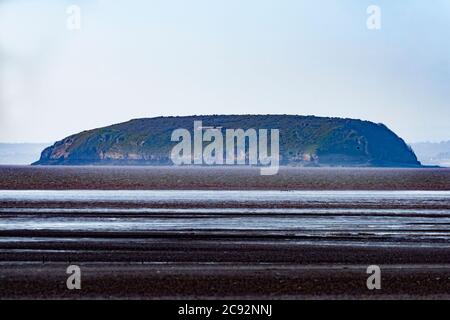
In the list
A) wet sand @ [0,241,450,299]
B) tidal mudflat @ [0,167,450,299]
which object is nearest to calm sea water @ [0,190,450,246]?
tidal mudflat @ [0,167,450,299]

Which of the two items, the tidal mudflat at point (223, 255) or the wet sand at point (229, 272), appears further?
the tidal mudflat at point (223, 255)

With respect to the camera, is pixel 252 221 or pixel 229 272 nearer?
pixel 229 272

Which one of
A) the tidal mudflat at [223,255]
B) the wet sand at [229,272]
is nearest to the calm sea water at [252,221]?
the tidal mudflat at [223,255]

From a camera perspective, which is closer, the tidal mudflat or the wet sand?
the wet sand

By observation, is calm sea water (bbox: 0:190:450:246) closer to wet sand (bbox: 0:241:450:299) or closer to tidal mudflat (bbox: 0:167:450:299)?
tidal mudflat (bbox: 0:167:450:299)

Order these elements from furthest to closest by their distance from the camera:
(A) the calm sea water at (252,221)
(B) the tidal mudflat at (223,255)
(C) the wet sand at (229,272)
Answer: (A) the calm sea water at (252,221) < (B) the tidal mudflat at (223,255) < (C) the wet sand at (229,272)

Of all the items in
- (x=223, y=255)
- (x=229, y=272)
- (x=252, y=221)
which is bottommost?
(x=252, y=221)

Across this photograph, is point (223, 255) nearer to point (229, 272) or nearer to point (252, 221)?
point (229, 272)

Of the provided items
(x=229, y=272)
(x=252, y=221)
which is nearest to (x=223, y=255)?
(x=229, y=272)

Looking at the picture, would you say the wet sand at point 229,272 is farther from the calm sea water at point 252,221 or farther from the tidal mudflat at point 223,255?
the calm sea water at point 252,221

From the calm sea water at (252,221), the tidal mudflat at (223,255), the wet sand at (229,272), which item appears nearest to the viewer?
the wet sand at (229,272)

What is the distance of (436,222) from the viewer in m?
39.0
